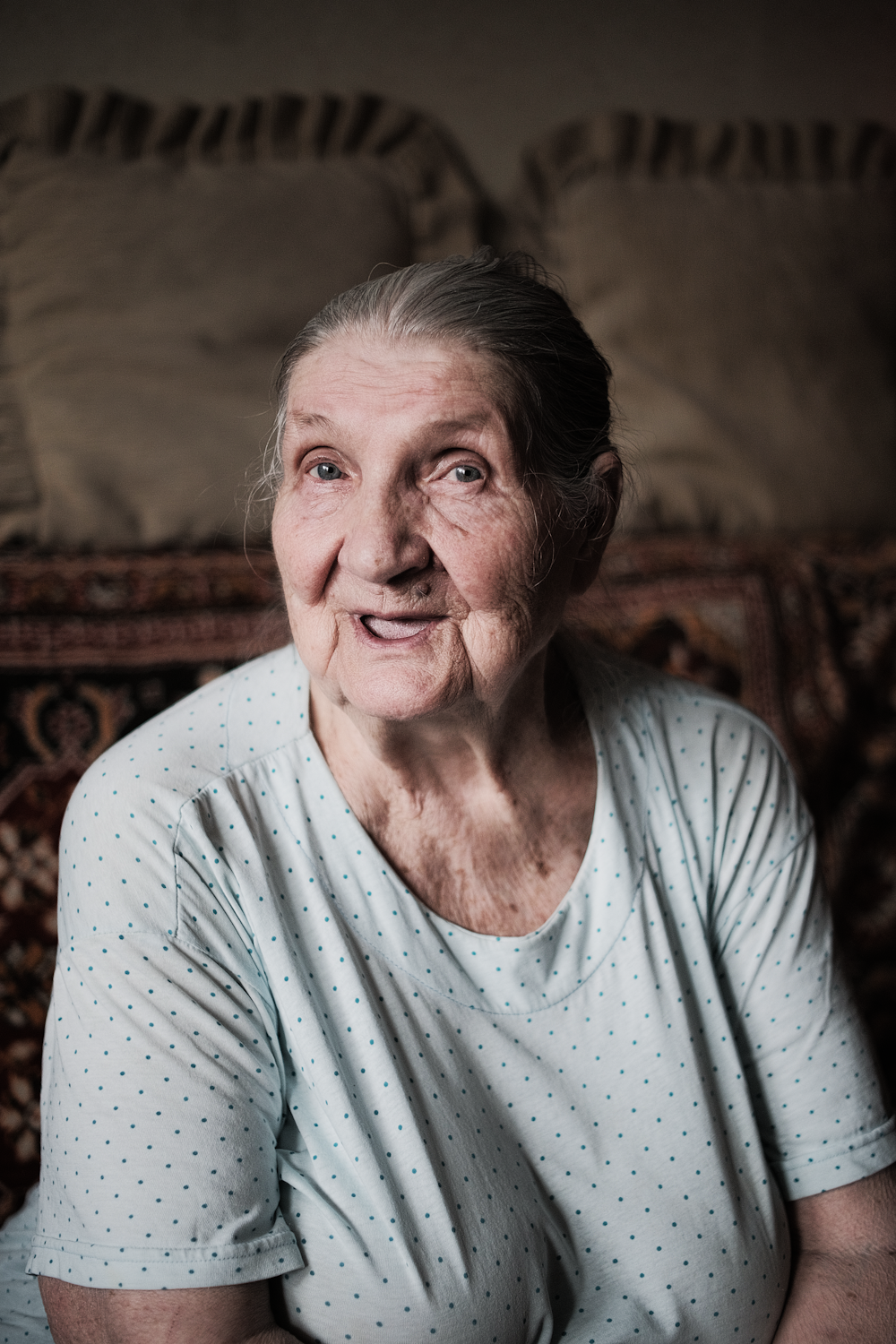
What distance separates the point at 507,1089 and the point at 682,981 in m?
0.23

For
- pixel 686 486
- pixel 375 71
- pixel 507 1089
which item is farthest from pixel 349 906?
pixel 375 71

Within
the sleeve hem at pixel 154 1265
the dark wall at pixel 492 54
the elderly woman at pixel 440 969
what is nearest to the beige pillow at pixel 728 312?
the dark wall at pixel 492 54

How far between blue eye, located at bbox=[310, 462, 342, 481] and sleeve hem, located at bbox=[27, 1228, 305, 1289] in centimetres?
65

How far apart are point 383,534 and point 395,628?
95 mm

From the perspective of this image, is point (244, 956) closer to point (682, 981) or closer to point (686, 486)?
point (682, 981)

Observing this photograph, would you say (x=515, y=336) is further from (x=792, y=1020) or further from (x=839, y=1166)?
(x=839, y=1166)

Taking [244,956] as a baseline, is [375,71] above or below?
above

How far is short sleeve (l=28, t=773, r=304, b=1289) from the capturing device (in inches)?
34.1

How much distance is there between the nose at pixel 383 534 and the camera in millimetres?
938

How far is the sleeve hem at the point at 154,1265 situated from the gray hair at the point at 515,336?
0.71 metres

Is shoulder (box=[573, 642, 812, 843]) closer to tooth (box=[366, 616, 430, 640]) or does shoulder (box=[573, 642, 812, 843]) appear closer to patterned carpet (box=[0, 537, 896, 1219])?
patterned carpet (box=[0, 537, 896, 1219])

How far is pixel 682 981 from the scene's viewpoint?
45.4 inches

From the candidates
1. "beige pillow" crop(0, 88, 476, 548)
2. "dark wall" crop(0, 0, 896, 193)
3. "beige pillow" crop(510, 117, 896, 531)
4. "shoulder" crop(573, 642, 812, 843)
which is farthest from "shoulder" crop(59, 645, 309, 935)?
"dark wall" crop(0, 0, 896, 193)

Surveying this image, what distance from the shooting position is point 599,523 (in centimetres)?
113
